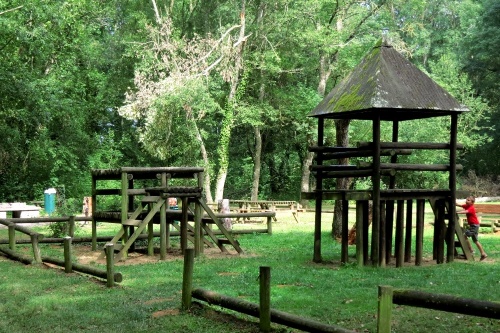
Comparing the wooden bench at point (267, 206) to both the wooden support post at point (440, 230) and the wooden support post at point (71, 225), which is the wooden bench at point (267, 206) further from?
the wooden support post at point (440, 230)

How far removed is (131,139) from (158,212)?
29718mm

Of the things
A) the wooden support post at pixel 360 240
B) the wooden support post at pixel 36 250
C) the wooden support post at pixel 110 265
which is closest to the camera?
the wooden support post at pixel 110 265

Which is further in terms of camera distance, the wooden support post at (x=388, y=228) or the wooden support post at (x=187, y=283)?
the wooden support post at (x=388, y=228)

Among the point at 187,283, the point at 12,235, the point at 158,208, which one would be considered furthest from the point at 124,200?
the point at 187,283

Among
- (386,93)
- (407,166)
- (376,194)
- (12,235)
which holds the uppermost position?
(386,93)

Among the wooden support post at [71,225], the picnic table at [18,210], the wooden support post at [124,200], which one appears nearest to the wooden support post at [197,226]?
the wooden support post at [124,200]

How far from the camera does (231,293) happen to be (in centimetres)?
1061

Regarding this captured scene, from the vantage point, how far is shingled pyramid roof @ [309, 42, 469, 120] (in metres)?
13.6

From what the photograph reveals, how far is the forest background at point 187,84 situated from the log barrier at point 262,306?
16.2 metres

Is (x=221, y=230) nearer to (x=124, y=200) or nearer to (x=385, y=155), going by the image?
(x=124, y=200)

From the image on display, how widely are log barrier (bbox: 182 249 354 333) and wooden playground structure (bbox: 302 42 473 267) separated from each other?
17.8 feet

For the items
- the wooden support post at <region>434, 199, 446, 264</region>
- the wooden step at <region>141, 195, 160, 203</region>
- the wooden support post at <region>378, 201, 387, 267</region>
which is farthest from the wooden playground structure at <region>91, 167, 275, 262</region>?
the wooden support post at <region>434, 199, 446, 264</region>

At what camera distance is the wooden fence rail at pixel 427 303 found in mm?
5969

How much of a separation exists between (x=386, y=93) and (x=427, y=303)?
25.4ft
